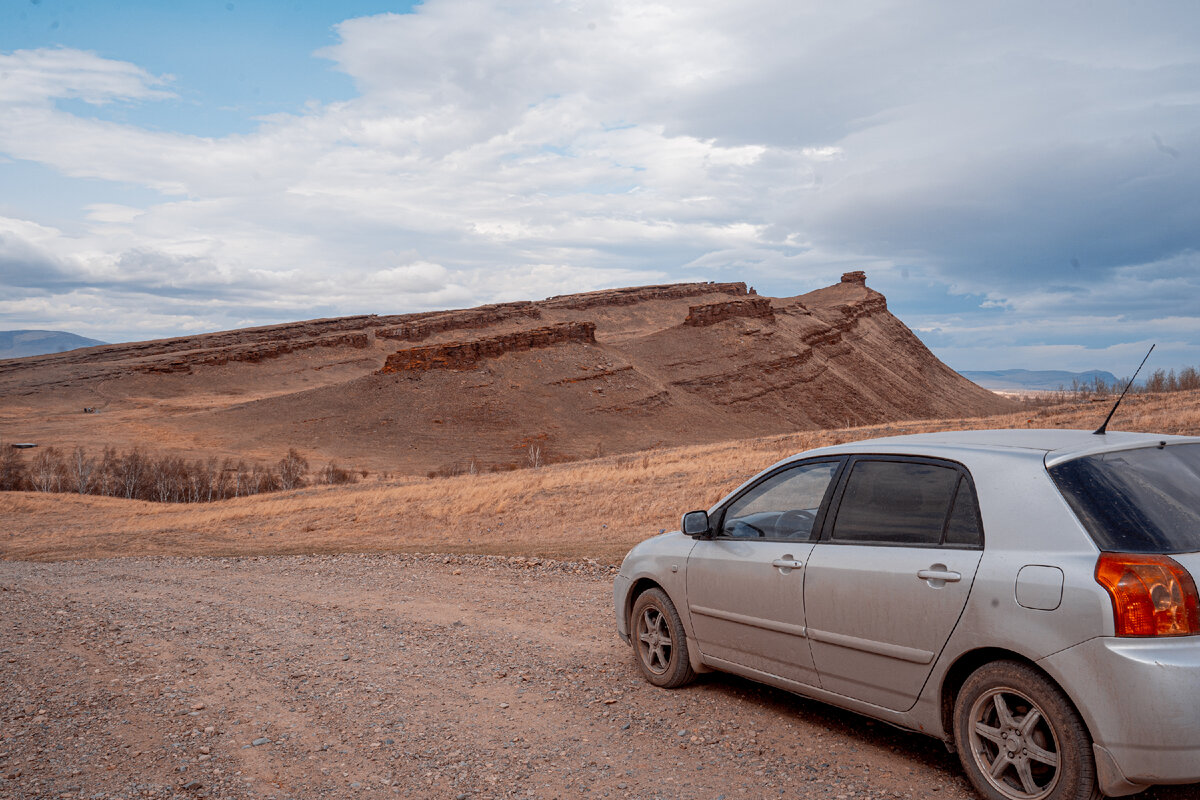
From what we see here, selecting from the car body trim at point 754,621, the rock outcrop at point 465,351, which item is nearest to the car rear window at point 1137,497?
the car body trim at point 754,621

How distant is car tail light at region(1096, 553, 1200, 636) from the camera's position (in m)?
3.38

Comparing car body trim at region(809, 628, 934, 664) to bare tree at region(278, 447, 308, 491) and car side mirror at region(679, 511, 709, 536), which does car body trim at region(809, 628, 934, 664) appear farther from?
bare tree at region(278, 447, 308, 491)

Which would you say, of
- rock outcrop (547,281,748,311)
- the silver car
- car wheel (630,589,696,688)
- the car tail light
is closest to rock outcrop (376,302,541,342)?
rock outcrop (547,281,748,311)

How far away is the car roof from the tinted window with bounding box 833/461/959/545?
0.11m

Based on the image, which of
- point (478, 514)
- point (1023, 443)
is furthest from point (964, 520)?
point (478, 514)

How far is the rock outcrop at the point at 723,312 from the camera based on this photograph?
96.9 meters

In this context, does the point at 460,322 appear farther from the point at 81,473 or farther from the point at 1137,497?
the point at 1137,497

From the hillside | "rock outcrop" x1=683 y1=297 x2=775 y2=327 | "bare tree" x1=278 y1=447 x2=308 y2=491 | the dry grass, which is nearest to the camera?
the dry grass

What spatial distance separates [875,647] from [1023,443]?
127cm

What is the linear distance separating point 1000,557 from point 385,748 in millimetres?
3494

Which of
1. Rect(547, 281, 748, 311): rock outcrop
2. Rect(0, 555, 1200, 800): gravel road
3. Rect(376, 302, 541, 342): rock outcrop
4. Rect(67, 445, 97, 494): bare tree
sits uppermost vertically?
Rect(547, 281, 748, 311): rock outcrop

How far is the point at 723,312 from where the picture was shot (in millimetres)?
97250

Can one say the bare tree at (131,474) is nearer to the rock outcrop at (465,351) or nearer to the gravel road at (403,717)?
the rock outcrop at (465,351)

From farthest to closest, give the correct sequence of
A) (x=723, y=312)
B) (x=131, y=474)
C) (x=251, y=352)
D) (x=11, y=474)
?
(x=251, y=352)
(x=723, y=312)
(x=131, y=474)
(x=11, y=474)
